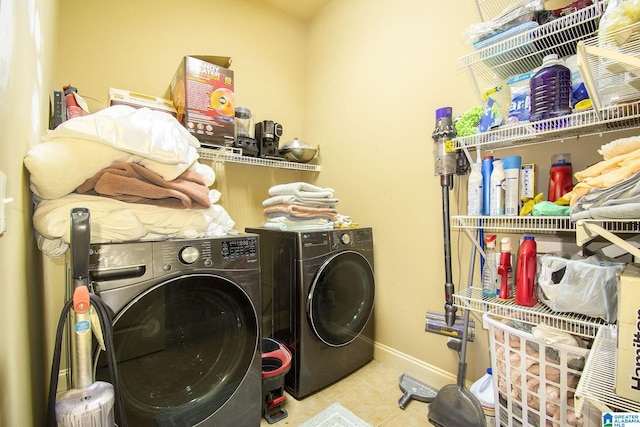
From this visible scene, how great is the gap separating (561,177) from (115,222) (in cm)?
174

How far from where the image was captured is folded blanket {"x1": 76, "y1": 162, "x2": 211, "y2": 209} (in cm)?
101

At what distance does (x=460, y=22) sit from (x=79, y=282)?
212 cm

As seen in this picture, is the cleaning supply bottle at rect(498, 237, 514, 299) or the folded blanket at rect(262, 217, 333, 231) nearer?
the cleaning supply bottle at rect(498, 237, 514, 299)

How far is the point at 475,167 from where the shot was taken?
140 centimetres

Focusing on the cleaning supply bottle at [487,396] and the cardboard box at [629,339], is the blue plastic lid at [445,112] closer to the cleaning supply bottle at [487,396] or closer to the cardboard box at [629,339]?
the cardboard box at [629,339]

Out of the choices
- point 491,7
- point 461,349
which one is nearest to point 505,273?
point 461,349

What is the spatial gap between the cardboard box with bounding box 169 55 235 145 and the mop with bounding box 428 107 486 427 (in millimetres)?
1262

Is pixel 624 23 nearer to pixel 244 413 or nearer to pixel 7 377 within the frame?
pixel 7 377

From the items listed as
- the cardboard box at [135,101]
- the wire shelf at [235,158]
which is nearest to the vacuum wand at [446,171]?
the wire shelf at [235,158]

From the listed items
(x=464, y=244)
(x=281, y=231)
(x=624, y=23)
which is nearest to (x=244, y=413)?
(x=281, y=231)

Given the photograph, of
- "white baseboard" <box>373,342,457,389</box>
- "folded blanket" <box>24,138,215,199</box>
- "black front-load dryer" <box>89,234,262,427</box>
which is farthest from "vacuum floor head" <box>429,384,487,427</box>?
"folded blanket" <box>24,138,215,199</box>

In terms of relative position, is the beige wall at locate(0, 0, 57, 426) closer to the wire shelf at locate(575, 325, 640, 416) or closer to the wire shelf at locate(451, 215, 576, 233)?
the wire shelf at locate(575, 325, 640, 416)

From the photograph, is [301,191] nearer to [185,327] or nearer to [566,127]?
[185,327]

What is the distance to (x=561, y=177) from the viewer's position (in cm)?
120
